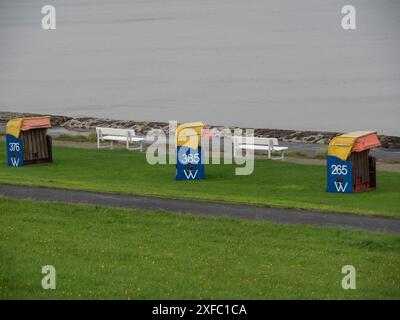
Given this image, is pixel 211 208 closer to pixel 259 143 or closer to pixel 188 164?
pixel 188 164

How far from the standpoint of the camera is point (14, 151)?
27.4 meters

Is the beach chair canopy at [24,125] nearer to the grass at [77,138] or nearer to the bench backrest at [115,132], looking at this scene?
the bench backrest at [115,132]

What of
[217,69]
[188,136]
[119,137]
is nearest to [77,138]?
[119,137]

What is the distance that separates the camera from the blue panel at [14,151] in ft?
89.1

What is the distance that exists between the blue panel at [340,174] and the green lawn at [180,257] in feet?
16.3

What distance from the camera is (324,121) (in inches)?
2023

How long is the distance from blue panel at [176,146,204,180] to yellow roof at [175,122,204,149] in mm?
131

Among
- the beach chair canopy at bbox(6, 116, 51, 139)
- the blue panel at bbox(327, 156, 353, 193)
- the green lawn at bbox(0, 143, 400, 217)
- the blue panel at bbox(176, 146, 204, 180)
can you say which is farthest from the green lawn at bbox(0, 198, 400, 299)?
the beach chair canopy at bbox(6, 116, 51, 139)

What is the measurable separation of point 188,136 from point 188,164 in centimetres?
68

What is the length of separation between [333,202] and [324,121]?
3092 cm

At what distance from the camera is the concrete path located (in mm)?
18031

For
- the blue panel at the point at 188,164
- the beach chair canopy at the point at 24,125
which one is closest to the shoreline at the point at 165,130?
the beach chair canopy at the point at 24,125

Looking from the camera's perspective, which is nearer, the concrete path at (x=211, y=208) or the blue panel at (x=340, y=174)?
the concrete path at (x=211, y=208)

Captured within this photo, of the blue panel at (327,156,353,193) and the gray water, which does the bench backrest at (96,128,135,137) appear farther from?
the gray water
